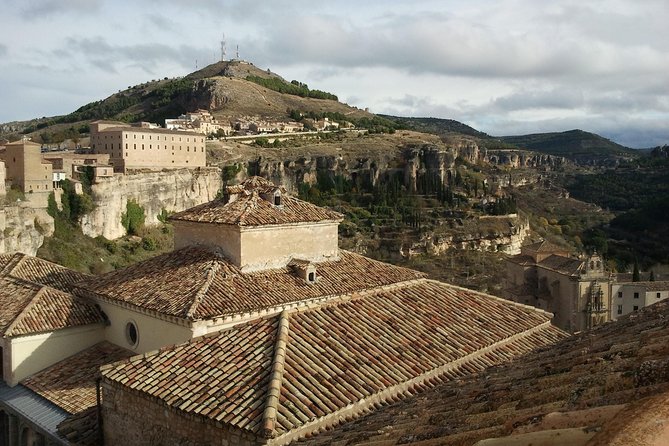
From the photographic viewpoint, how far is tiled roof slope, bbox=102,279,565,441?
23.5 feet

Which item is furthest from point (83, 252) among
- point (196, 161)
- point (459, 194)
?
point (459, 194)

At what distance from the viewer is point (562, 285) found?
3809 centimetres

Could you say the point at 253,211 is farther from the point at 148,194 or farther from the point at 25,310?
the point at 148,194

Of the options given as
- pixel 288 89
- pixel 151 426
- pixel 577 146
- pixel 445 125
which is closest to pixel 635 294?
pixel 151 426

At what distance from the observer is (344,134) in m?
97.5

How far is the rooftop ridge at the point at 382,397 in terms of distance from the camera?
680 cm

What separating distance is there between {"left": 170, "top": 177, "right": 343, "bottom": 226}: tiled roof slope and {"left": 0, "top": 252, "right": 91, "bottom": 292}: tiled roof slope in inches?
169

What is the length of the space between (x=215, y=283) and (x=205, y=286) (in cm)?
25

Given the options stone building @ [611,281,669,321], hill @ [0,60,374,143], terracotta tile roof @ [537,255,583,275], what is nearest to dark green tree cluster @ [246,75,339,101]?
hill @ [0,60,374,143]

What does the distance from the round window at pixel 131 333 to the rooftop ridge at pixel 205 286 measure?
194cm

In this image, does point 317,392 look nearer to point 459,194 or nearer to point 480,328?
point 480,328

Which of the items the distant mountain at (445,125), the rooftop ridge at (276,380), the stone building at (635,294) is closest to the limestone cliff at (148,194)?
the stone building at (635,294)

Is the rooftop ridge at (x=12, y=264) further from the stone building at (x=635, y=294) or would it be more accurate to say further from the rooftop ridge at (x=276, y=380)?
the stone building at (x=635, y=294)

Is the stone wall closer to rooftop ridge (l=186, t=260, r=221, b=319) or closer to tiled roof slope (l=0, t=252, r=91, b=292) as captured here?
rooftop ridge (l=186, t=260, r=221, b=319)
